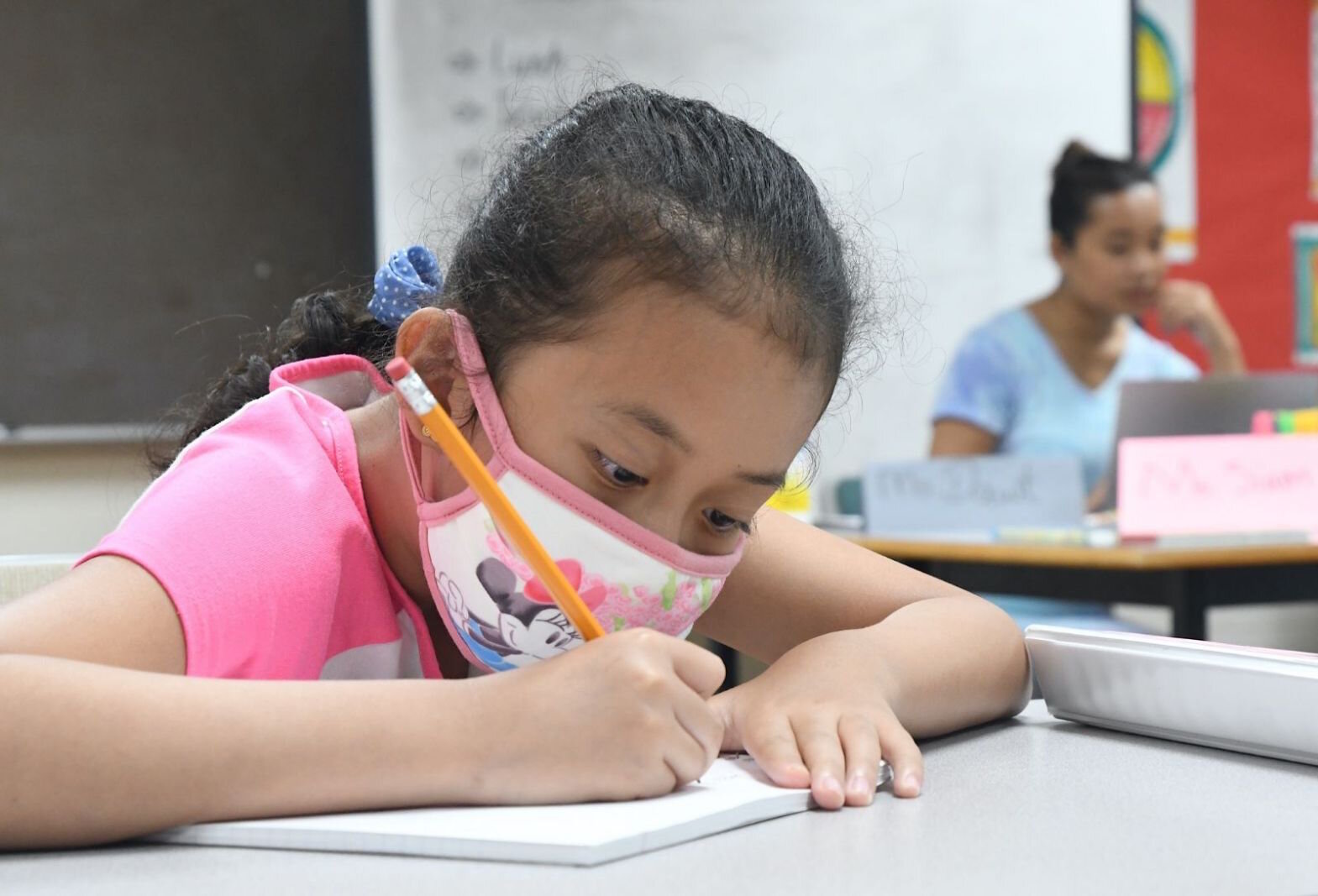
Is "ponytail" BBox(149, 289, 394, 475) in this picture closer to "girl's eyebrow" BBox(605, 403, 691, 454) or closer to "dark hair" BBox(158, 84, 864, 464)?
"dark hair" BBox(158, 84, 864, 464)

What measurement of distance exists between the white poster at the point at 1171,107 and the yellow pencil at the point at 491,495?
3.49 m

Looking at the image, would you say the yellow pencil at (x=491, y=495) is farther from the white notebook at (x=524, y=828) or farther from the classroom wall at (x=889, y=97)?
the classroom wall at (x=889, y=97)

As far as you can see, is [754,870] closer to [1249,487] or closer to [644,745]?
[644,745]

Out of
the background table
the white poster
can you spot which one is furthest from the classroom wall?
the background table

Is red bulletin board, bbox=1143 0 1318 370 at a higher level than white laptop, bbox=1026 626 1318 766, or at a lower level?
higher

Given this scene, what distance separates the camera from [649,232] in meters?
0.78

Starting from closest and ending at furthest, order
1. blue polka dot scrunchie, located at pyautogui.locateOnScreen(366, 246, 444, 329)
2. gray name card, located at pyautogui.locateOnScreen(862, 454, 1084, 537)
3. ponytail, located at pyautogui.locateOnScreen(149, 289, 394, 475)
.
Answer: blue polka dot scrunchie, located at pyautogui.locateOnScreen(366, 246, 444, 329)
ponytail, located at pyautogui.locateOnScreen(149, 289, 394, 475)
gray name card, located at pyautogui.locateOnScreen(862, 454, 1084, 537)

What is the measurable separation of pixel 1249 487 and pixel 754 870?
1.85 m

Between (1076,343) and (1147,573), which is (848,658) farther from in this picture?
(1076,343)

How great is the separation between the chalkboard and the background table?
1297 mm

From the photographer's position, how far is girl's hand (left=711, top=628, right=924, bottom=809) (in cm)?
65

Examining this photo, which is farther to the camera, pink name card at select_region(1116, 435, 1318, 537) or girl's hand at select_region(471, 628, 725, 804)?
pink name card at select_region(1116, 435, 1318, 537)

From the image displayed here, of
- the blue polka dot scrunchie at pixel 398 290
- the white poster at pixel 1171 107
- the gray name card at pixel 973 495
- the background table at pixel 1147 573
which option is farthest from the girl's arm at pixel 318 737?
the white poster at pixel 1171 107

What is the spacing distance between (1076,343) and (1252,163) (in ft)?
4.13
